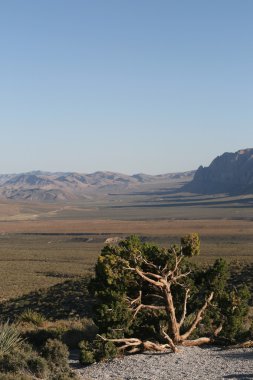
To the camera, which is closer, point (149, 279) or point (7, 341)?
point (7, 341)

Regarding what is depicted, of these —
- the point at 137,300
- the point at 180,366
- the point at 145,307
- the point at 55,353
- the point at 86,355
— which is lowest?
the point at 180,366

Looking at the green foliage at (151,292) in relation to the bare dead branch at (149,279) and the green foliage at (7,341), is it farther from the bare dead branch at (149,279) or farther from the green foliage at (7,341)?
the green foliage at (7,341)

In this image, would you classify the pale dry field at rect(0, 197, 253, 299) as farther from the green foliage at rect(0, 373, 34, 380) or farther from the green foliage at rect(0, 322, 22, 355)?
the green foliage at rect(0, 373, 34, 380)

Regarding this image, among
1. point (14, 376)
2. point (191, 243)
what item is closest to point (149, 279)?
point (191, 243)

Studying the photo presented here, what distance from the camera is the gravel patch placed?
1193 cm

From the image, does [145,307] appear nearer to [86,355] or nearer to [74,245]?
[86,355]

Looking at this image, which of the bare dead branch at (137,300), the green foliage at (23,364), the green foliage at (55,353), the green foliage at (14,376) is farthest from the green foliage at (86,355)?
the green foliage at (14,376)

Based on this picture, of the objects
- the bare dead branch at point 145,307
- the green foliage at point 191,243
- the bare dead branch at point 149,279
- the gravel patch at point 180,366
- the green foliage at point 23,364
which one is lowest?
the gravel patch at point 180,366

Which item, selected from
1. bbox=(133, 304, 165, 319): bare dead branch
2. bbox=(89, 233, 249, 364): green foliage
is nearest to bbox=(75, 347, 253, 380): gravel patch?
bbox=(89, 233, 249, 364): green foliage

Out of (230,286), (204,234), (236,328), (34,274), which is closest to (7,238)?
(204,234)

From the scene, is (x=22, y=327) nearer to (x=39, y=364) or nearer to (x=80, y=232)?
(x=39, y=364)

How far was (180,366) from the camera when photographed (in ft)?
41.9

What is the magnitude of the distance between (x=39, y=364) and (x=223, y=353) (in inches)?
210

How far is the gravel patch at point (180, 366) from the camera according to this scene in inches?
470
